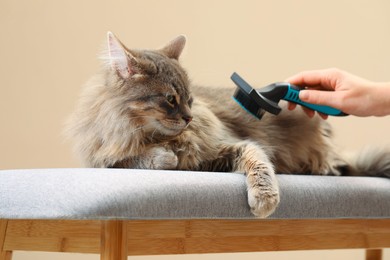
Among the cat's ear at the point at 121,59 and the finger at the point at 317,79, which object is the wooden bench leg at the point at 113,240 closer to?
the cat's ear at the point at 121,59

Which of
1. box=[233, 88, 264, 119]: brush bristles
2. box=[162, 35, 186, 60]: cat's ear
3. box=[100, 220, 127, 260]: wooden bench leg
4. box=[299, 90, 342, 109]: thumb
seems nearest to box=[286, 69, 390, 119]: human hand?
box=[299, 90, 342, 109]: thumb

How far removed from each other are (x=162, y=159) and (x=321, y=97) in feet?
1.58

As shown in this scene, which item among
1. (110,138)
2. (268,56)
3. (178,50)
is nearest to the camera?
(110,138)

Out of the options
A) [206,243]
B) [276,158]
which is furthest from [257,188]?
[276,158]

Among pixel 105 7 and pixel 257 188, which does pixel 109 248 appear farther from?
pixel 105 7

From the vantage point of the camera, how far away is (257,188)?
→ 1346 millimetres

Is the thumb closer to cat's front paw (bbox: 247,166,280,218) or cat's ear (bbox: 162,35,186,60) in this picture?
cat's front paw (bbox: 247,166,280,218)

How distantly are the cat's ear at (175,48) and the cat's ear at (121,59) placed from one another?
24cm

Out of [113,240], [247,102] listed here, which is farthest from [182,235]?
[247,102]

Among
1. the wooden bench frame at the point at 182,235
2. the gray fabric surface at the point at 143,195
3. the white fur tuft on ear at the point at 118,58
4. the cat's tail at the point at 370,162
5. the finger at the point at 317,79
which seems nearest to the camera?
the gray fabric surface at the point at 143,195

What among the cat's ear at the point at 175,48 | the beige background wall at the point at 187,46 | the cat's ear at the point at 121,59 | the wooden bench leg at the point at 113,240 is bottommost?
the wooden bench leg at the point at 113,240

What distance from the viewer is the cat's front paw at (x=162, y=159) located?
149cm

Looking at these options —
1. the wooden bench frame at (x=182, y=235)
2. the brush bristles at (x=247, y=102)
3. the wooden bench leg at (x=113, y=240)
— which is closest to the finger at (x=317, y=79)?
the brush bristles at (x=247, y=102)

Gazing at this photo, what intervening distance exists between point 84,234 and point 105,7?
1942 millimetres
